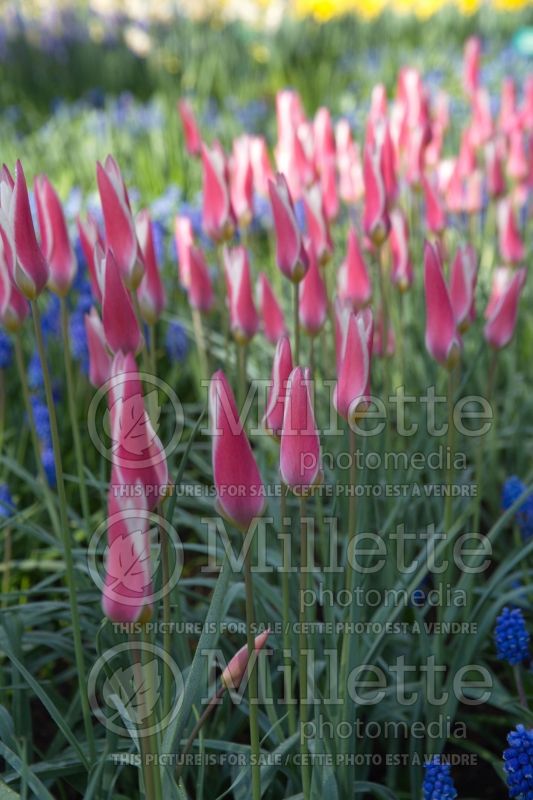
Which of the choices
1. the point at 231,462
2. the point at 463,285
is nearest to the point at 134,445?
the point at 231,462

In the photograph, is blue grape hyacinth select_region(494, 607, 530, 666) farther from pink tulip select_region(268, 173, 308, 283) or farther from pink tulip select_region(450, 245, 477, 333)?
pink tulip select_region(268, 173, 308, 283)

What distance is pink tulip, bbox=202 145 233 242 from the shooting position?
1.84 metres

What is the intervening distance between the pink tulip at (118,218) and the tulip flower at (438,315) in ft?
1.52

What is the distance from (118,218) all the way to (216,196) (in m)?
0.55

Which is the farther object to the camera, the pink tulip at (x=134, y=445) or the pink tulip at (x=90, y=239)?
the pink tulip at (x=90, y=239)

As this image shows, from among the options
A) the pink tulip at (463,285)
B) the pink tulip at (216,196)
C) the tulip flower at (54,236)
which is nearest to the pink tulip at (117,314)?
the tulip flower at (54,236)

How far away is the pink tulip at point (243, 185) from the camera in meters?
1.98

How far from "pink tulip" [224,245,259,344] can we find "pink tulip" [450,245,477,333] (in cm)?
36

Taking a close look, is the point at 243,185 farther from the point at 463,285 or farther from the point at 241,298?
the point at 463,285

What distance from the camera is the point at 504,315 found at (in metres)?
1.65

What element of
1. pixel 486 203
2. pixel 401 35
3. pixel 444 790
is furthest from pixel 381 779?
pixel 401 35

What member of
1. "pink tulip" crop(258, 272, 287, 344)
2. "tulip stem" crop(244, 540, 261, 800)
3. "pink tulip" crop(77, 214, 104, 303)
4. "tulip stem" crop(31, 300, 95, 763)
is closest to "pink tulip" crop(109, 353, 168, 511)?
"tulip stem" crop(244, 540, 261, 800)

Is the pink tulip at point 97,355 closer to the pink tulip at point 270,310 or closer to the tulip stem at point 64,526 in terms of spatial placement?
the tulip stem at point 64,526

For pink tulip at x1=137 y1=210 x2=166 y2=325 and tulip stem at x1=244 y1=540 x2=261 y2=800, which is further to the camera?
pink tulip at x1=137 y1=210 x2=166 y2=325
